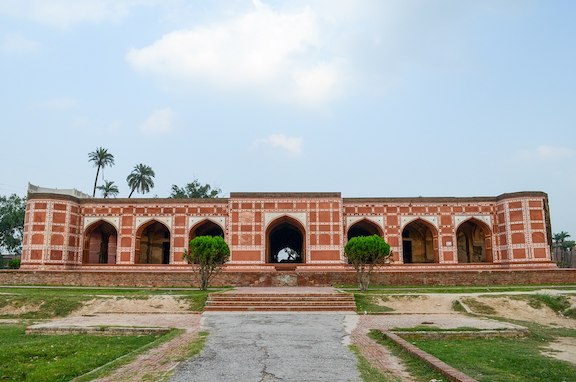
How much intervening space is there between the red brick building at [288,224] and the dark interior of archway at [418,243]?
123mm

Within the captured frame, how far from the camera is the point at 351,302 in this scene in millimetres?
16062

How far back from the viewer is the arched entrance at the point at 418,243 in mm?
35312

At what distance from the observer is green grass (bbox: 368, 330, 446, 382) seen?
6668 millimetres

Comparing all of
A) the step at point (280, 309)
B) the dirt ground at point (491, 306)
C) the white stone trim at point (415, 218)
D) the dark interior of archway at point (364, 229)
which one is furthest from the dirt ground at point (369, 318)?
the dark interior of archway at point (364, 229)

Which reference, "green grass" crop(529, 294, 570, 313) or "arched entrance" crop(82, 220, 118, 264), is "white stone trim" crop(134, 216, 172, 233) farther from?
"green grass" crop(529, 294, 570, 313)

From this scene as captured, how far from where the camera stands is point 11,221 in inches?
1866

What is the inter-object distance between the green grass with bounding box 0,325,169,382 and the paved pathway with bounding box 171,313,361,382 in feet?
5.27

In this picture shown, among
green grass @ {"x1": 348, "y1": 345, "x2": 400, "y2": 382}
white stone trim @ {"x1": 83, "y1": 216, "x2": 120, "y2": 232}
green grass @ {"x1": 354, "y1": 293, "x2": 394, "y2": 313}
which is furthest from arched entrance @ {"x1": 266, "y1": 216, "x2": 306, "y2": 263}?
green grass @ {"x1": 348, "y1": 345, "x2": 400, "y2": 382}

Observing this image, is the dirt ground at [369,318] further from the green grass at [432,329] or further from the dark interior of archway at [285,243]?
the dark interior of archway at [285,243]

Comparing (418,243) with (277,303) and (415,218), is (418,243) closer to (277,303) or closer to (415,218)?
(415,218)

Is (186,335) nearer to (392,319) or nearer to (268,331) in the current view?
(268,331)

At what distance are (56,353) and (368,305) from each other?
1043 cm

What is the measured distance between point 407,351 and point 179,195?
174ft

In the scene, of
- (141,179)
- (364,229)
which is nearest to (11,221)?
(141,179)
